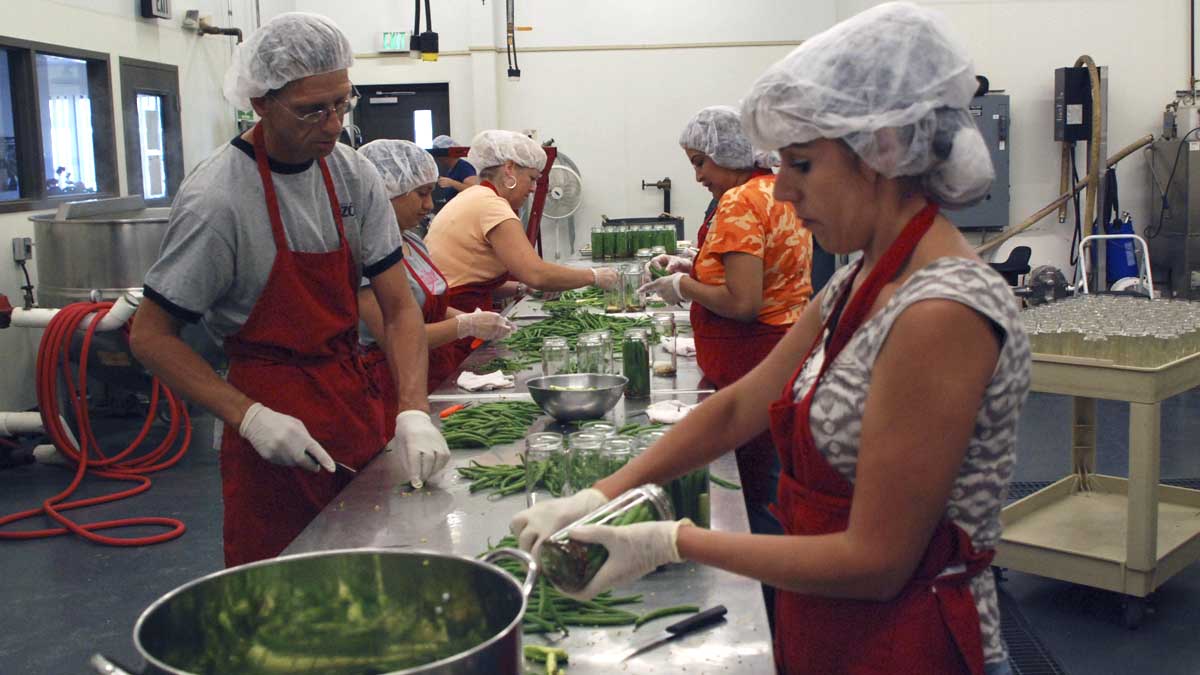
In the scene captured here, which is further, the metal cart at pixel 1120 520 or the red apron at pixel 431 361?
the metal cart at pixel 1120 520

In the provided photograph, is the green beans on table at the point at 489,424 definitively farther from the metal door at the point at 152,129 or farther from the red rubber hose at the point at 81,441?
the metal door at the point at 152,129

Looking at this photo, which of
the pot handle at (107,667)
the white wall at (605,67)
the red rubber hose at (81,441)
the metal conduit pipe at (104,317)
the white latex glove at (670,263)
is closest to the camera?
the pot handle at (107,667)

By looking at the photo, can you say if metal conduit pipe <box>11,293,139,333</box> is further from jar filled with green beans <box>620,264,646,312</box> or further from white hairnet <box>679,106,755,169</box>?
white hairnet <box>679,106,755,169</box>

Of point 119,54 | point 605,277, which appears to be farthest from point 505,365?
point 119,54

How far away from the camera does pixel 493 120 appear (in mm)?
10977

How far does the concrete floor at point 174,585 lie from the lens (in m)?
3.49

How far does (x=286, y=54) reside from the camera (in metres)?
2.28

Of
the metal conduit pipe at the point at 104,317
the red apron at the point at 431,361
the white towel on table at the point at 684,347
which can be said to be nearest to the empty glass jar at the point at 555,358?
the red apron at the point at 431,361

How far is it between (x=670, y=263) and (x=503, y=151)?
88cm

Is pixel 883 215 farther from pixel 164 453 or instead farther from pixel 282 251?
pixel 164 453

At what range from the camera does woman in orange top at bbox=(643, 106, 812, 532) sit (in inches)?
130

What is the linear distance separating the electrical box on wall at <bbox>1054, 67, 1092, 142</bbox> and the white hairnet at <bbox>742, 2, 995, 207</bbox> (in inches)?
329

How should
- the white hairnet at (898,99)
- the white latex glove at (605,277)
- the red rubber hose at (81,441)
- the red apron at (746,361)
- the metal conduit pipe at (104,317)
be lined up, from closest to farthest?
the white hairnet at (898,99)
the red apron at (746,361)
the white latex glove at (605,277)
the red rubber hose at (81,441)
the metal conduit pipe at (104,317)

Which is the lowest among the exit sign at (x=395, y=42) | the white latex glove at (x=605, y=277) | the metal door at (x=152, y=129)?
the white latex glove at (x=605, y=277)
